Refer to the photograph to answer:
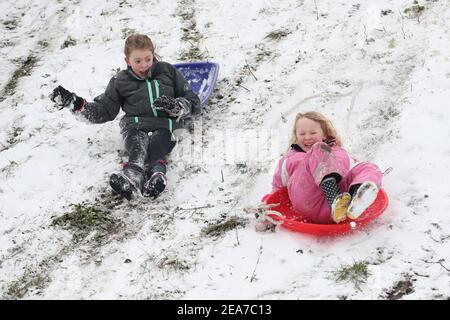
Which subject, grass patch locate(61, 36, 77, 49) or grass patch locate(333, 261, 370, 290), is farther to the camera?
grass patch locate(61, 36, 77, 49)

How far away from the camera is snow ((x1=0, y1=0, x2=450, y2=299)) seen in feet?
13.0

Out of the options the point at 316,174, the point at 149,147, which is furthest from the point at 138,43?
the point at 316,174

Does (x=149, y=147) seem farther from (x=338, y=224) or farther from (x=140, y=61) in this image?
(x=338, y=224)

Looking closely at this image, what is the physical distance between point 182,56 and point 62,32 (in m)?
2.53

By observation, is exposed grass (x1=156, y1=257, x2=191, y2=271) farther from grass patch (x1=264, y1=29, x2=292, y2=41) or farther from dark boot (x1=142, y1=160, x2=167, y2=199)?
grass patch (x1=264, y1=29, x2=292, y2=41)

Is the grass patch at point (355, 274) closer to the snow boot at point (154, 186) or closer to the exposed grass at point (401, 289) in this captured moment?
the exposed grass at point (401, 289)

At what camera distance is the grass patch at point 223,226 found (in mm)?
4551

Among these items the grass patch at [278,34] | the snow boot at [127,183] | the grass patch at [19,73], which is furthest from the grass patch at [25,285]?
the grass patch at [278,34]

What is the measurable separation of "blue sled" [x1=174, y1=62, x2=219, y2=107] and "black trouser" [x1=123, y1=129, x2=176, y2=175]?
1.02 meters

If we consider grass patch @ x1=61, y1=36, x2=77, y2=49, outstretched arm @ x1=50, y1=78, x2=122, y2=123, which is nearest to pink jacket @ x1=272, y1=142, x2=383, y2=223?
→ outstretched arm @ x1=50, y1=78, x2=122, y2=123

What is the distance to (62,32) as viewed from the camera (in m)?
9.17

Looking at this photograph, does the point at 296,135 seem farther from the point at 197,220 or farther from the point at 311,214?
the point at 197,220
